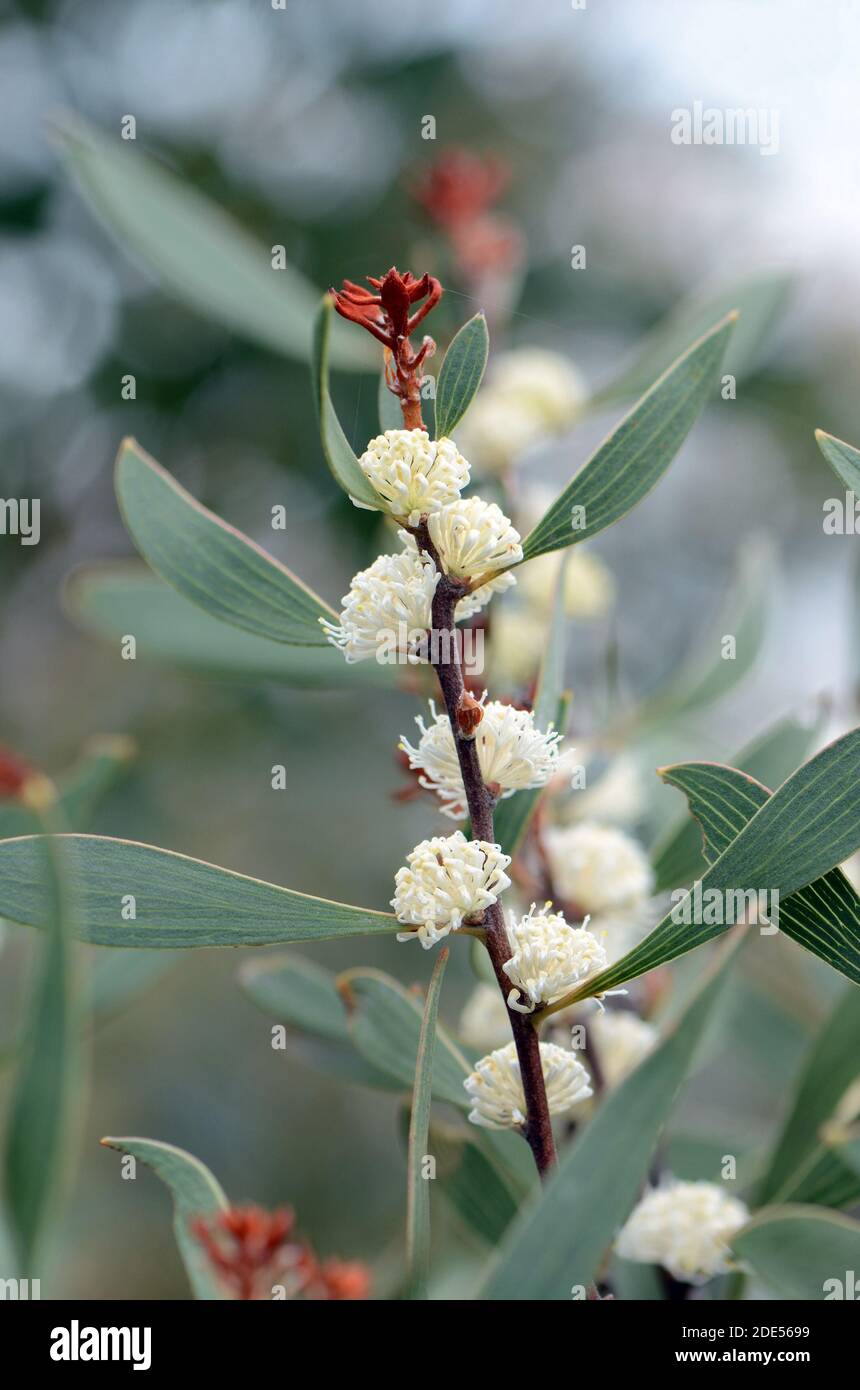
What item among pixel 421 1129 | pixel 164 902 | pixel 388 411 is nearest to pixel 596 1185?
pixel 421 1129

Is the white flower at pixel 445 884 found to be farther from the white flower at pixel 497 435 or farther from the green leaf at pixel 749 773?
the white flower at pixel 497 435

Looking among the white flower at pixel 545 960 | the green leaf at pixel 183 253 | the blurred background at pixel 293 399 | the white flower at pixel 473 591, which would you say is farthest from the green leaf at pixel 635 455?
the blurred background at pixel 293 399

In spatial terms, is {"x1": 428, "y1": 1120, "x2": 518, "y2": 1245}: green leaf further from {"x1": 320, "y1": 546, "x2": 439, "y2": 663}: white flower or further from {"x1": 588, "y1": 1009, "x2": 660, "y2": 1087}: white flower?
{"x1": 320, "y1": 546, "x2": 439, "y2": 663}: white flower

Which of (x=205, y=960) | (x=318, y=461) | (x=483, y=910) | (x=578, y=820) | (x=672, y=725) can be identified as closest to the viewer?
(x=483, y=910)

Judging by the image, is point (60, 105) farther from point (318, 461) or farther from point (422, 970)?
point (422, 970)

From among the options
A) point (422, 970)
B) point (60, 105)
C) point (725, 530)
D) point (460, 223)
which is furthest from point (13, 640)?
point (460, 223)

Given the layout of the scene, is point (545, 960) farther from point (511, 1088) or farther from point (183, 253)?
point (183, 253)

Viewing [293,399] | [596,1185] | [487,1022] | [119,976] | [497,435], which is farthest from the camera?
[293,399]
